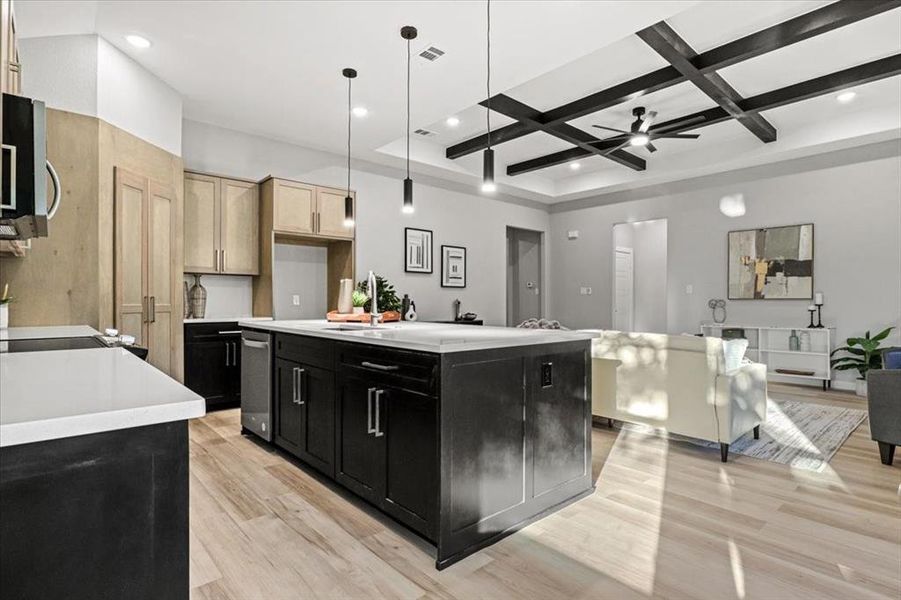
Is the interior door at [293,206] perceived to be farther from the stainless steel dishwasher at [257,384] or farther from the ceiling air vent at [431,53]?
the ceiling air vent at [431,53]

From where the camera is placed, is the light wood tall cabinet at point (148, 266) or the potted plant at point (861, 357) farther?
the potted plant at point (861, 357)

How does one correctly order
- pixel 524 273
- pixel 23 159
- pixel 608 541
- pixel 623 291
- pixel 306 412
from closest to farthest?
pixel 23 159 < pixel 608 541 < pixel 306 412 < pixel 623 291 < pixel 524 273

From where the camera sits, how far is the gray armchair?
2994 mm

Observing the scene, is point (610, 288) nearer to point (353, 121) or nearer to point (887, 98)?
point (887, 98)

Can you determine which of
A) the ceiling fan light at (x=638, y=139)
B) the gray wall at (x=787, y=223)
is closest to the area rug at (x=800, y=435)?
the gray wall at (x=787, y=223)

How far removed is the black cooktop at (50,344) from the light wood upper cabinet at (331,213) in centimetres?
330

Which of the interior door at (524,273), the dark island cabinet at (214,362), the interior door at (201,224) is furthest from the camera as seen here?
the interior door at (524,273)

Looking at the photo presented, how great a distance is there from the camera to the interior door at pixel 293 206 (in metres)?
4.87

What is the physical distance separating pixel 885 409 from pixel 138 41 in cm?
561

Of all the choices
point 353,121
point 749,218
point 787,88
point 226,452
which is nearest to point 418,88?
point 353,121

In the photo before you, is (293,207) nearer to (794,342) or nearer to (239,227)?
(239,227)

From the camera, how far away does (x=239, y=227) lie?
4867mm

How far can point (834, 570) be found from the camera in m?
1.91

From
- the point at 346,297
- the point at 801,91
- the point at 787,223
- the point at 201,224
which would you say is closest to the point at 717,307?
the point at 787,223
